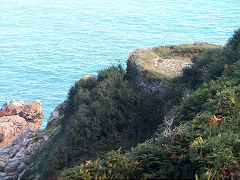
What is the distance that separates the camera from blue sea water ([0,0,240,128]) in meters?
50.9

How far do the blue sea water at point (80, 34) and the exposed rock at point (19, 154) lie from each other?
46.8ft

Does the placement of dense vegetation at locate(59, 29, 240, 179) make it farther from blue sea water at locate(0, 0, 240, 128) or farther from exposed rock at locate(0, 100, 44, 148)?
blue sea water at locate(0, 0, 240, 128)

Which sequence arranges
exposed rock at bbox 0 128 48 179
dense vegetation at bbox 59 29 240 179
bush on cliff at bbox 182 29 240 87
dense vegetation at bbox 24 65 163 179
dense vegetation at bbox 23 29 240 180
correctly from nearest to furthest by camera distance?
1. dense vegetation at bbox 59 29 240 179
2. dense vegetation at bbox 23 29 240 180
3. bush on cliff at bbox 182 29 240 87
4. dense vegetation at bbox 24 65 163 179
5. exposed rock at bbox 0 128 48 179

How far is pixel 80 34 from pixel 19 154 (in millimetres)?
44911

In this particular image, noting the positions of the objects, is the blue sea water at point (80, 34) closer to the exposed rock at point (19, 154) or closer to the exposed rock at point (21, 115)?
the exposed rock at point (21, 115)

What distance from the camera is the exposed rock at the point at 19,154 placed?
928 inches

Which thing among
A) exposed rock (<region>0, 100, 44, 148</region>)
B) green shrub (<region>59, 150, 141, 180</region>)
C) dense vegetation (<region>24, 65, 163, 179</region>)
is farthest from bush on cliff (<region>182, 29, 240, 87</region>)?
exposed rock (<region>0, 100, 44, 148</region>)

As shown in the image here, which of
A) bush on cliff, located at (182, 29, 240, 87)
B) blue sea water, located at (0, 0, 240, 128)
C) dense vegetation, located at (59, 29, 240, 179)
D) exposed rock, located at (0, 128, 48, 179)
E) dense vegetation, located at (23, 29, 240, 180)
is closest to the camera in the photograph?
dense vegetation, located at (59, 29, 240, 179)

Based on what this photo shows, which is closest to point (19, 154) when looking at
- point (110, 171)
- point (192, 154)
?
point (110, 171)

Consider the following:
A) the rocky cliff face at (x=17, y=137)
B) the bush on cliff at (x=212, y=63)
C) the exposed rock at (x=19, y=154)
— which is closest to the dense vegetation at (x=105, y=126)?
the bush on cliff at (x=212, y=63)

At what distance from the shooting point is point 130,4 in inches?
3497

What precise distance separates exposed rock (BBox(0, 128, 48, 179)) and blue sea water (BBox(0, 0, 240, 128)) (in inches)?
562

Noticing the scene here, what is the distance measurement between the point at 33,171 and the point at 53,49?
4427 centimetres

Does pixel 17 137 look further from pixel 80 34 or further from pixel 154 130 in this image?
pixel 80 34
